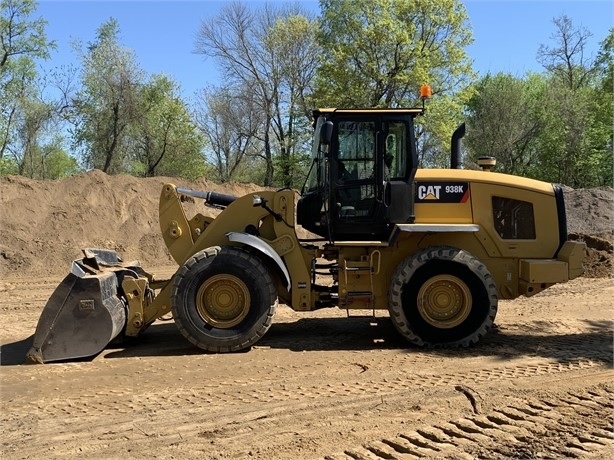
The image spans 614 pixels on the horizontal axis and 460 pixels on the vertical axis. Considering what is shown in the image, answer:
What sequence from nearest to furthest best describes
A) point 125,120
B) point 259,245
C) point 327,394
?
point 327,394 → point 259,245 → point 125,120

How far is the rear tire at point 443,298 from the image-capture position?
637 cm

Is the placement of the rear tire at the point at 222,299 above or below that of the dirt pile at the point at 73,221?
below

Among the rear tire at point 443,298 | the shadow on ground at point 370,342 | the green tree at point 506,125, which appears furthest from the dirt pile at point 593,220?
the green tree at point 506,125

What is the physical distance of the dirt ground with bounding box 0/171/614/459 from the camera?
3953 millimetres

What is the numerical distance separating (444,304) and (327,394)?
2.08 meters

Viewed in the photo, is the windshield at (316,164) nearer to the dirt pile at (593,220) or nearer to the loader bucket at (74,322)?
the loader bucket at (74,322)

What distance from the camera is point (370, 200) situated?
6.63 meters

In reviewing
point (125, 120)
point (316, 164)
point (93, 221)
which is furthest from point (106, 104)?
point (316, 164)

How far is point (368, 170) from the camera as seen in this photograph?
260 inches

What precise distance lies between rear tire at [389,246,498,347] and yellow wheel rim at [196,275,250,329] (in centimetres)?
162

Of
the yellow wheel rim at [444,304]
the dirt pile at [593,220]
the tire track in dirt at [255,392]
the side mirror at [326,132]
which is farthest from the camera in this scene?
the dirt pile at [593,220]

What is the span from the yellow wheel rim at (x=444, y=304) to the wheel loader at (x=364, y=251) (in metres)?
0.01

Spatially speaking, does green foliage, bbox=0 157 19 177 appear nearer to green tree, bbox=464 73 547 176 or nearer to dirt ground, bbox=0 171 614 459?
dirt ground, bbox=0 171 614 459

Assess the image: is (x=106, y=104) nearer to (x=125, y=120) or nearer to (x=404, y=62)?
(x=125, y=120)
